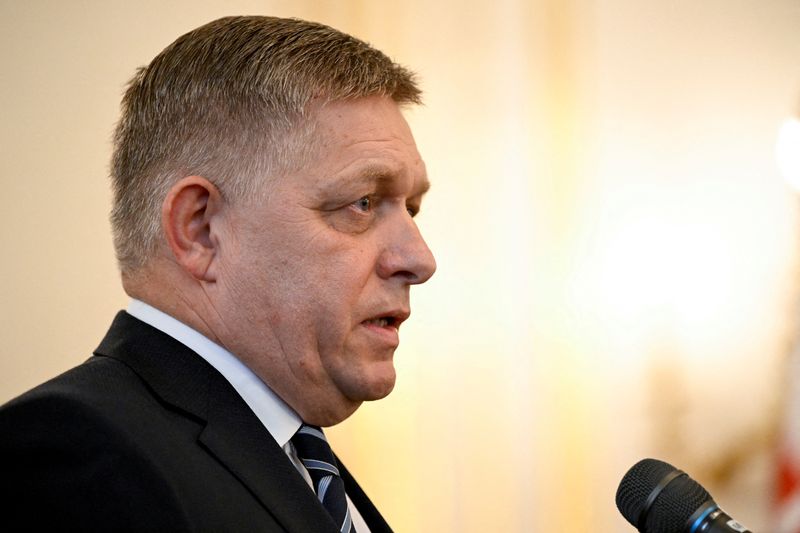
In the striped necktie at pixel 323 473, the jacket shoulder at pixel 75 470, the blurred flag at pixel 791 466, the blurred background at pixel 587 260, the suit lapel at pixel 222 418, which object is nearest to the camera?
the jacket shoulder at pixel 75 470

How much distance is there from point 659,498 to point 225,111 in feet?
2.67

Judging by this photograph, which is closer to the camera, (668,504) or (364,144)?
(668,504)

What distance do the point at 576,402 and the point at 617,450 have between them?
217 millimetres

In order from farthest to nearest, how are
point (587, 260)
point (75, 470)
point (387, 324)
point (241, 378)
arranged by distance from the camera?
point (587, 260) < point (387, 324) < point (241, 378) < point (75, 470)

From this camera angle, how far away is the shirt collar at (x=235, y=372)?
4.22 feet

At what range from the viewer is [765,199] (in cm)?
311

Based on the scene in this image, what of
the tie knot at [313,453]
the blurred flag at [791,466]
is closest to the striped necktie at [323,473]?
the tie knot at [313,453]

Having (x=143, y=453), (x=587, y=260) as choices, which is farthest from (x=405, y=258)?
(x=587, y=260)

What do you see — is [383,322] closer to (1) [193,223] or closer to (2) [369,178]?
(2) [369,178]

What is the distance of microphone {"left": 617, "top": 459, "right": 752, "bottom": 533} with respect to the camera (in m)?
0.98

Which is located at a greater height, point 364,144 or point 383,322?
point 364,144

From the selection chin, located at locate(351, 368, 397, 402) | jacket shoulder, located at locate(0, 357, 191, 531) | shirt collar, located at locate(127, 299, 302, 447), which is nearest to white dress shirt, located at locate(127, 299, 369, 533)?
shirt collar, located at locate(127, 299, 302, 447)

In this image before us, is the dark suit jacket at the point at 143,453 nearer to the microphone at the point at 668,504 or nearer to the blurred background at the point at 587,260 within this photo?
the microphone at the point at 668,504

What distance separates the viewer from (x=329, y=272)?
1.32 meters
